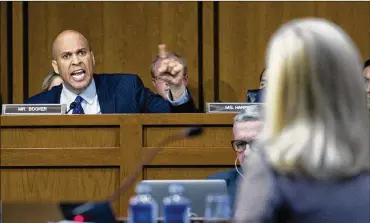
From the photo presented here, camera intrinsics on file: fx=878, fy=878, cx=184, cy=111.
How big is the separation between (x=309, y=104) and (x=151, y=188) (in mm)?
1127

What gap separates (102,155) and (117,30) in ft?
9.32

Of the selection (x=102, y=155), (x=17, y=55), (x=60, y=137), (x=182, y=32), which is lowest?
(x=102, y=155)

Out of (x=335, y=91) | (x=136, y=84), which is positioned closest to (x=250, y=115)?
(x=136, y=84)

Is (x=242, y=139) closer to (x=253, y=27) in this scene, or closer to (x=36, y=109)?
(x=36, y=109)

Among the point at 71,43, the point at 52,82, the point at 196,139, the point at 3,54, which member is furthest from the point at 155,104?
the point at 3,54

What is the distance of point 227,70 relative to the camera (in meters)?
7.35

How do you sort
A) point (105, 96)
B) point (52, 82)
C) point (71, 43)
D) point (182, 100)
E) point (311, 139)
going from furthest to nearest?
1. point (52, 82)
2. point (71, 43)
3. point (105, 96)
4. point (182, 100)
5. point (311, 139)

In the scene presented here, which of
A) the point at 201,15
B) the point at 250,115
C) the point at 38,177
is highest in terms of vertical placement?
the point at 201,15

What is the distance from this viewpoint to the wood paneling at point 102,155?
4.66 metres

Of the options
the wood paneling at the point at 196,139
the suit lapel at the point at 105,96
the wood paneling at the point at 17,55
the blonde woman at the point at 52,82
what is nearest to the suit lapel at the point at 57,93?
the suit lapel at the point at 105,96

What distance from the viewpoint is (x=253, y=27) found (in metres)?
7.35

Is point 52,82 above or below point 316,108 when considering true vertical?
above

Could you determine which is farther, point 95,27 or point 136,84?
point 95,27

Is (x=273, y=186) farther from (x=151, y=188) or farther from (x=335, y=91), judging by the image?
(x=151, y=188)
